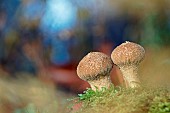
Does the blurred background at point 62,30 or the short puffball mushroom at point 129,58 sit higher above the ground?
the blurred background at point 62,30

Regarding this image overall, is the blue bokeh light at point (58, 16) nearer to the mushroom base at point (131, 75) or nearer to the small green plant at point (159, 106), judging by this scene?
the mushroom base at point (131, 75)

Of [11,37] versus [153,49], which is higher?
[11,37]

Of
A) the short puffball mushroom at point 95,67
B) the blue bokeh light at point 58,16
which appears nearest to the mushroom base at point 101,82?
the short puffball mushroom at point 95,67

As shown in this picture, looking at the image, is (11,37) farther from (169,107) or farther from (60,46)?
(169,107)

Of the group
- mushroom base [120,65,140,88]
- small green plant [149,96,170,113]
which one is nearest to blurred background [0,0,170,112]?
mushroom base [120,65,140,88]

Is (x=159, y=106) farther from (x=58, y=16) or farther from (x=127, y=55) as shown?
(x=58, y=16)

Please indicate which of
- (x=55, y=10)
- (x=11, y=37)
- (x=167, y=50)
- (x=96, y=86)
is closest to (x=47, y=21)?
(x=55, y=10)
